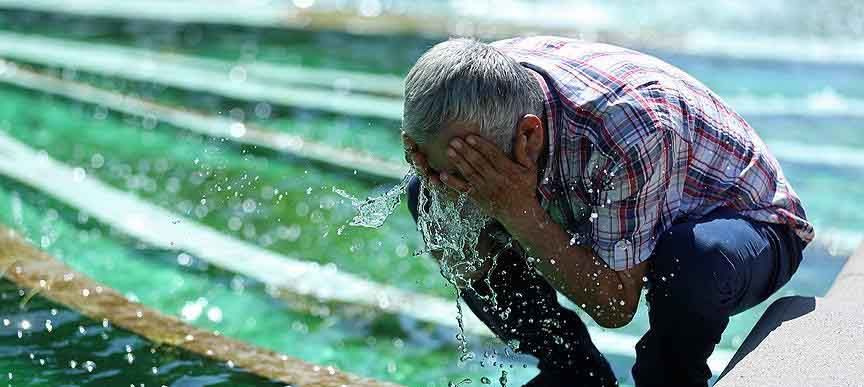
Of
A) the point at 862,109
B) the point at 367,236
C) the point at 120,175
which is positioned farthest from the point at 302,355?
the point at 862,109

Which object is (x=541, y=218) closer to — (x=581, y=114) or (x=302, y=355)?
(x=581, y=114)

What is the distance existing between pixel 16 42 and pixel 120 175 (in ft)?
9.94

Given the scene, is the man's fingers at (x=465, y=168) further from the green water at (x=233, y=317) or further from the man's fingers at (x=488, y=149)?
the green water at (x=233, y=317)

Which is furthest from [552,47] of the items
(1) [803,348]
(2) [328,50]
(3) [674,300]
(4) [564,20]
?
(4) [564,20]

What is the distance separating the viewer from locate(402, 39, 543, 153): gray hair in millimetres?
2518

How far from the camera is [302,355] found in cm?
395

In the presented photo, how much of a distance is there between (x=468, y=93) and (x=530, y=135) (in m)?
0.17

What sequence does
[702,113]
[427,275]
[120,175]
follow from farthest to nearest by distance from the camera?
[120,175] → [427,275] → [702,113]

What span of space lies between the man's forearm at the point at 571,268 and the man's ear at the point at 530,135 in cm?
14

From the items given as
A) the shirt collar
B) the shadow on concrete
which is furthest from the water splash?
the shadow on concrete

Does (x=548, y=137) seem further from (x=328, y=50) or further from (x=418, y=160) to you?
(x=328, y=50)

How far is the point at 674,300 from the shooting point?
111 inches

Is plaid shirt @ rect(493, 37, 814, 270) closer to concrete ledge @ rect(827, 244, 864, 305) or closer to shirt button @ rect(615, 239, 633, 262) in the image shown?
shirt button @ rect(615, 239, 633, 262)

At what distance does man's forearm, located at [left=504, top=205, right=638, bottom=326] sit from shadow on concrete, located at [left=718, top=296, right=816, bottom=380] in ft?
0.93
